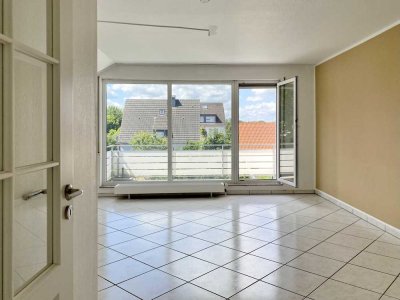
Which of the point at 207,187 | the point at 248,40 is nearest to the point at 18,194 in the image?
the point at 248,40

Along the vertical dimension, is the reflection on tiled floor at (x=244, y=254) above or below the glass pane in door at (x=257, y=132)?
below

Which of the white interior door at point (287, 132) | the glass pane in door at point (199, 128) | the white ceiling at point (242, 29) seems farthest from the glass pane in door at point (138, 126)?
the white interior door at point (287, 132)

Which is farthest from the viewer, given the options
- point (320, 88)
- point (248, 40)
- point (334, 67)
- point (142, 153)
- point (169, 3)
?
point (142, 153)

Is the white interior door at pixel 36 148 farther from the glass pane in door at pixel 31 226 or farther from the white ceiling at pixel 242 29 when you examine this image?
the white ceiling at pixel 242 29

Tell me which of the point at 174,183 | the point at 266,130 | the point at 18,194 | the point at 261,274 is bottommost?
the point at 261,274

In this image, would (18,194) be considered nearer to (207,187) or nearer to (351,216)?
(351,216)

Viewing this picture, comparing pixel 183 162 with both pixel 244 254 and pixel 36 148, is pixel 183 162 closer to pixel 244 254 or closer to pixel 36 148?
pixel 244 254

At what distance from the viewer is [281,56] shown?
524cm

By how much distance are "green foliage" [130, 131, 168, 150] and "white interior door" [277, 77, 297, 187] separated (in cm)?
211

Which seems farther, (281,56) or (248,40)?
(281,56)

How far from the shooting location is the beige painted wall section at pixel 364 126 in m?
3.66

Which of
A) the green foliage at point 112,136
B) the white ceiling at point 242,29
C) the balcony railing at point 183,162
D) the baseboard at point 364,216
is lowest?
the baseboard at point 364,216

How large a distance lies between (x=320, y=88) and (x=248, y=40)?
6.44 ft

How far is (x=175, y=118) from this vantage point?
6.00 m
